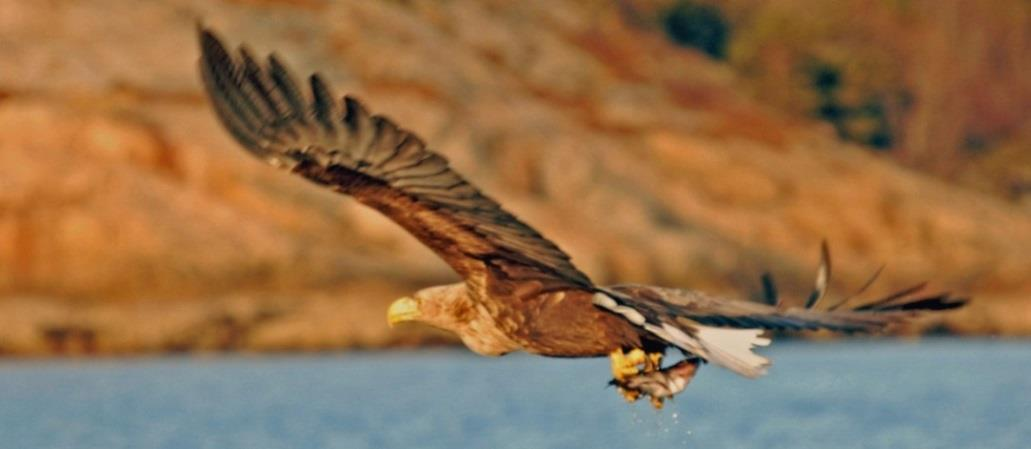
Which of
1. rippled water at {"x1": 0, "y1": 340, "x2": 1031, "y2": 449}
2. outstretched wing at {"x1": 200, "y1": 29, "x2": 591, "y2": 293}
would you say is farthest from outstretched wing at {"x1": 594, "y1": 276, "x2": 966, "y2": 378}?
rippled water at {"x1": 0, "y1": 340, "x2": 1031, "y2": 449}

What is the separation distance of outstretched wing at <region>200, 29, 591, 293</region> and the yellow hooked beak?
2.40 ft

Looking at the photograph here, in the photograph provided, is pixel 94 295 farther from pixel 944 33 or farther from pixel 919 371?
pixel 944 33

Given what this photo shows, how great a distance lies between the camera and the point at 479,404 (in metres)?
25.7

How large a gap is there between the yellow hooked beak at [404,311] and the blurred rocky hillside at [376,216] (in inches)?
800

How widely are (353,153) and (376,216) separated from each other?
24926mm

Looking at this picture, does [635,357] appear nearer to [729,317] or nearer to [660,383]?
[660,383]

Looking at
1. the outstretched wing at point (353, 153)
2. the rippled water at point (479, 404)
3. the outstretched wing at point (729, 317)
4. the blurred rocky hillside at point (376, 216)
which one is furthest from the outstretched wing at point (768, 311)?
the blurred rocky hillside at point (376, 216)

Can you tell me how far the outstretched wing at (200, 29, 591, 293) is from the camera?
10023mm

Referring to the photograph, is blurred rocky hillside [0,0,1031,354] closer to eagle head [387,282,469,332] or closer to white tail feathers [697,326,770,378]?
eagle head [387,282,469,332]

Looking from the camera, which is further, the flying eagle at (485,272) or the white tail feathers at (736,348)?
the flying eagle at (485,272)

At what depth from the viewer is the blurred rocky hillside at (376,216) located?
33.1 m

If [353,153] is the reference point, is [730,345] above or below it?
below

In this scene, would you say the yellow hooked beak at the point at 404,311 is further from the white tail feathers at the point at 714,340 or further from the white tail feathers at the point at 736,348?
the white tail feathers at the point at 736,348

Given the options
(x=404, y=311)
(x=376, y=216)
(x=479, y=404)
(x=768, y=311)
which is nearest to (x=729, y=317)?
(x=768, y=311)
